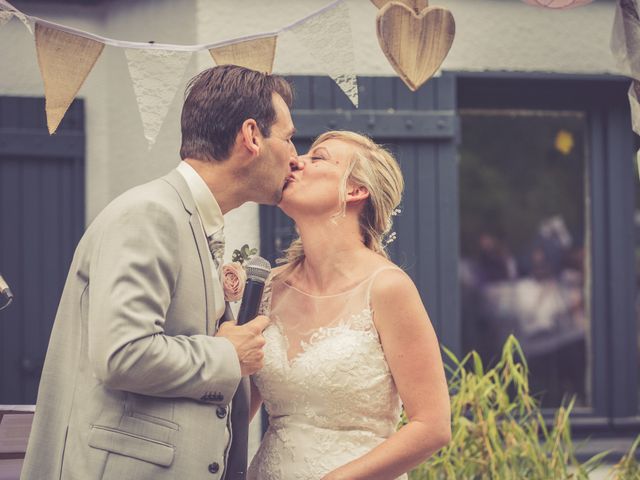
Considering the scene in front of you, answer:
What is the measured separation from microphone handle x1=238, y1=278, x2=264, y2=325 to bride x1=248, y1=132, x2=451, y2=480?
31 centimetres

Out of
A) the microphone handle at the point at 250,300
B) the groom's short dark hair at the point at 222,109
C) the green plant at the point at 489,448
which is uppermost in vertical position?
the groom's short dark hair at the point at 222,109

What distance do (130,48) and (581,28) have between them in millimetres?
3109

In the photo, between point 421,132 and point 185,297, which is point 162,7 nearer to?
point 421,132

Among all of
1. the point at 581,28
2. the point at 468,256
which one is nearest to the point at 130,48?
the point at 581,28

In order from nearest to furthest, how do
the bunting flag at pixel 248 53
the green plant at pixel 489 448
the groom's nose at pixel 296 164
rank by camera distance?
the groom's nose at pixel 296 164 → the bunting flag at pixel 248 53 → the green plant at pixel 489 448

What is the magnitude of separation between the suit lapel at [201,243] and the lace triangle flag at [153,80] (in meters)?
0.56

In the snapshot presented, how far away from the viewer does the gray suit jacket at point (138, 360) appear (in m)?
2.46

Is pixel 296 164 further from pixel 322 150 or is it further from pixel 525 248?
pixel 525 248

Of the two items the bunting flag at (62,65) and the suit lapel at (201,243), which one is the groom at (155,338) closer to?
the suit lapel at (201,243)

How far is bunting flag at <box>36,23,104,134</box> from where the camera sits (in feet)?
10.2

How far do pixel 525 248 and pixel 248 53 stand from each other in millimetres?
8467

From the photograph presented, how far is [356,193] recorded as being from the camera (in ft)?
10.6

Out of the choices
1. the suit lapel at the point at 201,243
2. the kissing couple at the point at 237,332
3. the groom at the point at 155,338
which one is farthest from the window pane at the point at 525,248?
the suit lapel at the point at 201,243

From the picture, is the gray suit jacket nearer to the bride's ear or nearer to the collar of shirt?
the collar of shirt
